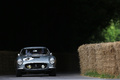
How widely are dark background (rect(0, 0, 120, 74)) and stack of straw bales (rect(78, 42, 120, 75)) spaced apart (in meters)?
12.7

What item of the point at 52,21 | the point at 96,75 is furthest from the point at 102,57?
the point at 52,21

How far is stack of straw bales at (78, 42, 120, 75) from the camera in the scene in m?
20.6

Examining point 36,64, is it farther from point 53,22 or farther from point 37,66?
point 53,22

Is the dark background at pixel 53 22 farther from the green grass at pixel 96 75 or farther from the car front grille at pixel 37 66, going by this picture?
the car front grille at pixel 37 66

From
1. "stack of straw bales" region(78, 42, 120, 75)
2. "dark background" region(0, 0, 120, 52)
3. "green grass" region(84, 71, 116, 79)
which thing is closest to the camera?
"stack of straw bales" region(78, 42, 120, 75)

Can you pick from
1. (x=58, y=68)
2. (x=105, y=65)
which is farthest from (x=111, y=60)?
(x=58, y=68)

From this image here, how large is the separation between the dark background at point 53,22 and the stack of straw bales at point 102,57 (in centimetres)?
1269

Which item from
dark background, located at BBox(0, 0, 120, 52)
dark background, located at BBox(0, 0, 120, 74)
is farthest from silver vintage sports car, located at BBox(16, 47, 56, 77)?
dark background, located at BBox(0, 0, 120, 52)

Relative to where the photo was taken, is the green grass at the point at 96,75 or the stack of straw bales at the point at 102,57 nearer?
the stack of straw bales at the point at 102,57

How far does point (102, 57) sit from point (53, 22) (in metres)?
19.7

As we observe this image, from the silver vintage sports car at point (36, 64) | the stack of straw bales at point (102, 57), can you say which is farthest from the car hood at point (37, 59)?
the stack of straw bales at point (102, 57)

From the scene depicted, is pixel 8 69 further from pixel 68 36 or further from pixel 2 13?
pixel 68 36

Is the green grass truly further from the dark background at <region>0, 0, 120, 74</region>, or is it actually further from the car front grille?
the dark background at <region>0, 0, 120, 74</region>

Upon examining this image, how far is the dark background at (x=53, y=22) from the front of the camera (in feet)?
131
